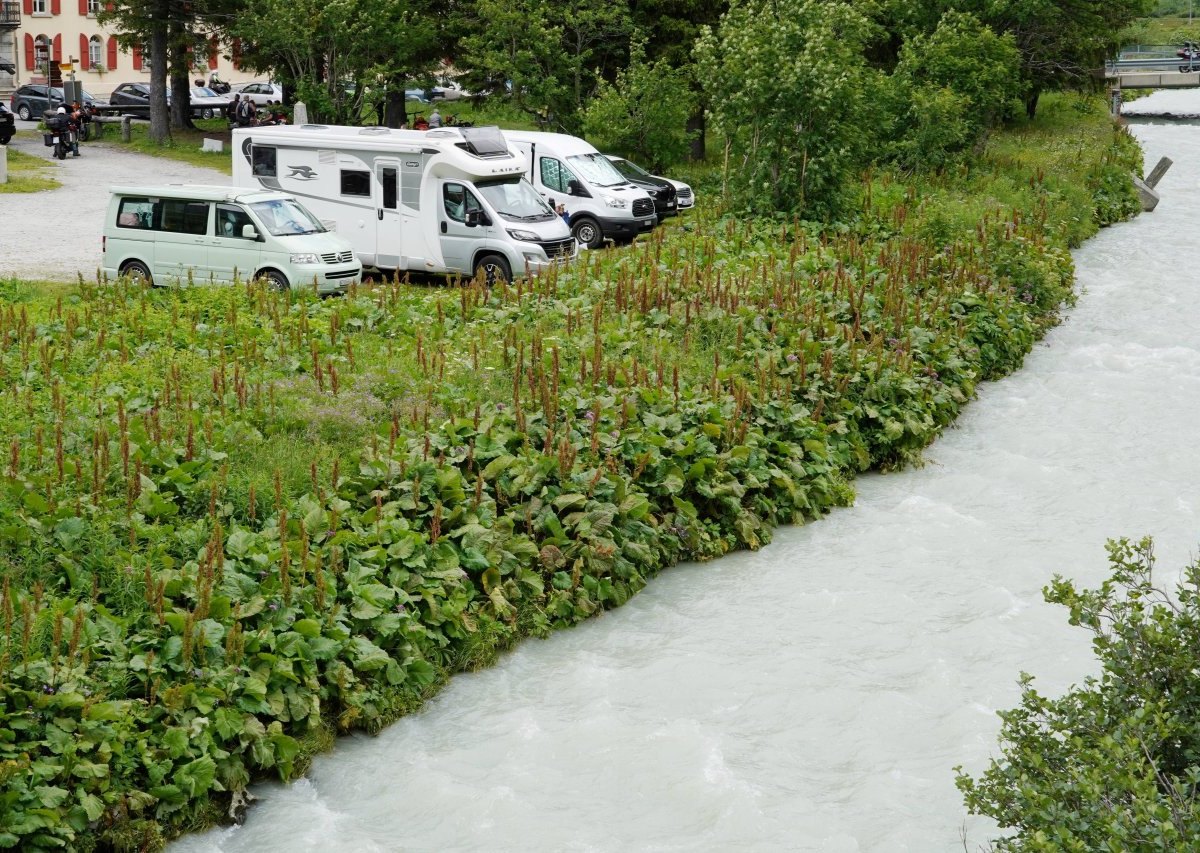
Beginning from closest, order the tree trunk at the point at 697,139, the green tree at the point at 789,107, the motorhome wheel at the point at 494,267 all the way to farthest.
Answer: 1. the motorhome wheel at the point at 494,267
2. the green tree at the point at 789,107
3. the tree trunk at the point at 697,139

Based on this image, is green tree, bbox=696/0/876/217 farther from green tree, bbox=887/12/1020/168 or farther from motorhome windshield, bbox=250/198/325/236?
motorhome windshield, bbox=250/198/325/236

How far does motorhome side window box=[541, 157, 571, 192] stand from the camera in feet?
92.4

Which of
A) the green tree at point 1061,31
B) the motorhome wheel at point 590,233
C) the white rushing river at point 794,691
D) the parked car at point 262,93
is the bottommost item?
the white rushing river at point 794,691

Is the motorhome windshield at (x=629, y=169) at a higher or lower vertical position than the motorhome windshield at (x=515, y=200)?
higher

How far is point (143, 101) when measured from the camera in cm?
5594

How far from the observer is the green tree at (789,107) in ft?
85.1

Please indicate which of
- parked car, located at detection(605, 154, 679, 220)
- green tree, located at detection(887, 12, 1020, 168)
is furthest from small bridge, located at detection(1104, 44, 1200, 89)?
parked car, located at detection(605, 154, 679, 220)

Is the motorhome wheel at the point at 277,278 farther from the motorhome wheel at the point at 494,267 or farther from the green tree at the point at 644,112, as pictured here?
the green tree at the point at 644,112

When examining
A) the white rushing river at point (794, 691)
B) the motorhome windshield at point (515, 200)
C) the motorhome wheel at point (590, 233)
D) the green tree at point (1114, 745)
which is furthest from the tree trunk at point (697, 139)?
the green tree at point (1114, 745)

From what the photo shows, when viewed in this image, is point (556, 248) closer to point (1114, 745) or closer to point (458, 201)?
point (458, 201)

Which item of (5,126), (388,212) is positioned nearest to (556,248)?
(388,212)

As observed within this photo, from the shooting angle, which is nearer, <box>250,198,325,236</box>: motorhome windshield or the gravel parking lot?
<box>250,198,325,236</box>: motorhome windshield

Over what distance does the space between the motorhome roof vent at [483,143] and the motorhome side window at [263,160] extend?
344 cm

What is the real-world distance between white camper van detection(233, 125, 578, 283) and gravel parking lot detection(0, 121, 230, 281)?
12.7 feet
